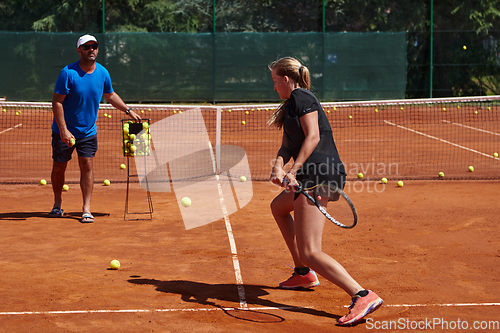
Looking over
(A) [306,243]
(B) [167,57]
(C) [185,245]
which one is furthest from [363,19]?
(A) [306,243]

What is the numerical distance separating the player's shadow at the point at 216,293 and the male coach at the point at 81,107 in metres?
2.24

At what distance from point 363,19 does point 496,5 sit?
5.25m

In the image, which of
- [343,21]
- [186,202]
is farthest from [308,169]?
[343,21]

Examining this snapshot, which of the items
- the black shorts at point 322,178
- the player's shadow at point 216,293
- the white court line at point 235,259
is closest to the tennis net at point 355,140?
the white court line at point 235,259

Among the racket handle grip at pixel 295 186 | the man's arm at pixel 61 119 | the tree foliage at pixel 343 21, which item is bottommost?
the racket handle grip at pixel 295 186

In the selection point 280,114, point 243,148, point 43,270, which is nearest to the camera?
point 280,114

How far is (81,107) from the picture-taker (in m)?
6.58

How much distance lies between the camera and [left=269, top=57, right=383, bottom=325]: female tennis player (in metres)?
3.91

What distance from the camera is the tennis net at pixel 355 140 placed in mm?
10148

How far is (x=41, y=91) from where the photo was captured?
20797 millimetres

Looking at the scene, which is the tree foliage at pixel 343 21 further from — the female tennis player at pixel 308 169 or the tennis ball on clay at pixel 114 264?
the female tennis player at pixel 308 169

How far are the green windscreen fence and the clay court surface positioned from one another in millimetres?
13710

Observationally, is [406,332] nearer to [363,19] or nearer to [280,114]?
[280,114]

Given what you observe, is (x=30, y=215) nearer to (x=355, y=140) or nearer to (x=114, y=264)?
(x=114, y=264)
